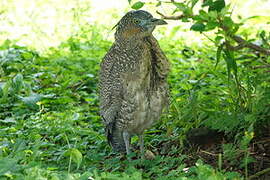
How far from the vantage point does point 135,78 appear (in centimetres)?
539

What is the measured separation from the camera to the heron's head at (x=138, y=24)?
550 cm

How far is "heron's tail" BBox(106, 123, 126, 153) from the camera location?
5828mm

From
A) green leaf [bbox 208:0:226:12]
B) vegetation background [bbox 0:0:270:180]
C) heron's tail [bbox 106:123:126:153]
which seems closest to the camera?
green leaf [bbox 208:0:226:12]

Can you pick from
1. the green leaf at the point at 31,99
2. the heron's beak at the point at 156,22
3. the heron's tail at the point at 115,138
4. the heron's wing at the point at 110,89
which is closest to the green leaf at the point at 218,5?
the heron's beak at the point at 156,22

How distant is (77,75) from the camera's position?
8719mm

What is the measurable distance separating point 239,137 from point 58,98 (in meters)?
3.32

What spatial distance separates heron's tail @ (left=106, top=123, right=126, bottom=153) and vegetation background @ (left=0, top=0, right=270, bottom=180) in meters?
0.10

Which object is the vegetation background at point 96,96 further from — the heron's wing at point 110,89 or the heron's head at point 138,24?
the heron's wing at point 110,89

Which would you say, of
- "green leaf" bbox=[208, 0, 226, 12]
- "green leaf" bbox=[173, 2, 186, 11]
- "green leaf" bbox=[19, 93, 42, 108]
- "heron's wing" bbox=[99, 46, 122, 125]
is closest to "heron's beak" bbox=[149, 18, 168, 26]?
"heron's wing" bbox=[99, 46, 122, 125]

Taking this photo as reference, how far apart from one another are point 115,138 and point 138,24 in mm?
1194

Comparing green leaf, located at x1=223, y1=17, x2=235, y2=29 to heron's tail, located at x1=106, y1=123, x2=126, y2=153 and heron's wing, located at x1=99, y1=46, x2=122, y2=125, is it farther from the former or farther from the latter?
heron's tail, located at x1=106, y1=123, x2=126, y2=153

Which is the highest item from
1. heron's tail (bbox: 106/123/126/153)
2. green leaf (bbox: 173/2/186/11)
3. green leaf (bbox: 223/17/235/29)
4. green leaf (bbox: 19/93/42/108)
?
green leaf (bbox: 173/2/186/11)

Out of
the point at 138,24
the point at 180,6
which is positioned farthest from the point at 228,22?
the point at 138,24

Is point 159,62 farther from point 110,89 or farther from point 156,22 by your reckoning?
point 110,89
